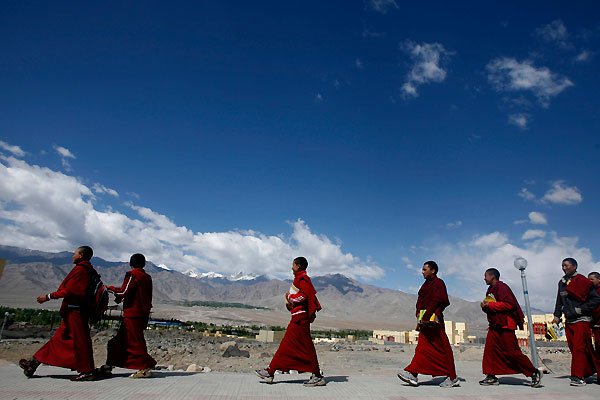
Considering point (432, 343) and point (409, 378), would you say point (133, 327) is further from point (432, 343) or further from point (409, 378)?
point (432, 343)

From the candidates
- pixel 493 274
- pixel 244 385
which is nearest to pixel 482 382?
pixel 493 274

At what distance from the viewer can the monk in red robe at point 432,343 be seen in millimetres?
6582

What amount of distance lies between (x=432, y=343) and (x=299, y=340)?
2207mm

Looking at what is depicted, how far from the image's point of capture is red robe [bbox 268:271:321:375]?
244 inches

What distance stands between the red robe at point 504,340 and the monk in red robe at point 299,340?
2881mm

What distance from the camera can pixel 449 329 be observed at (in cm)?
4453

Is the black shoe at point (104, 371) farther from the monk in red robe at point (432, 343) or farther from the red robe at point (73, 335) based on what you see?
the monk in red robe at point (432, 343)

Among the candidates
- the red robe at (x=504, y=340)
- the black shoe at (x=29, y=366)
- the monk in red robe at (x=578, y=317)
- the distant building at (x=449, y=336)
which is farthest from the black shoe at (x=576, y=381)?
the distant building at (x=449, y=336)

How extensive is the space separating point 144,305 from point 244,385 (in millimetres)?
2015

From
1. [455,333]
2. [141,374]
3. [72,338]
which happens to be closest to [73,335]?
[72,338]

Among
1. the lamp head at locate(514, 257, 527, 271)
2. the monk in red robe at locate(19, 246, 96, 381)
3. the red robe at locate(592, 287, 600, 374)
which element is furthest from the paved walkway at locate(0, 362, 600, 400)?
the lamp head at locate(514, 257, 527, 271)

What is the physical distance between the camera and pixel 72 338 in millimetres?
5941

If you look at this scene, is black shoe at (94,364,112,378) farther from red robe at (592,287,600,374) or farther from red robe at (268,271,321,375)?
red robe at (592,287,600,374)

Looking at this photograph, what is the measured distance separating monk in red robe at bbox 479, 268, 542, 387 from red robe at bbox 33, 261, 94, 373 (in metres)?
6.15
